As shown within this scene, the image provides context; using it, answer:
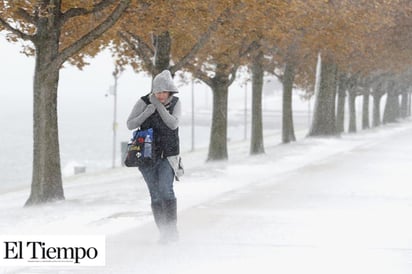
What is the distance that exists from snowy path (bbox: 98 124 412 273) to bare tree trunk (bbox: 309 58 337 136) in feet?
68.6

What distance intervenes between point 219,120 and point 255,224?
59.4 feet

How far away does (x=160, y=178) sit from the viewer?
27.9 feet

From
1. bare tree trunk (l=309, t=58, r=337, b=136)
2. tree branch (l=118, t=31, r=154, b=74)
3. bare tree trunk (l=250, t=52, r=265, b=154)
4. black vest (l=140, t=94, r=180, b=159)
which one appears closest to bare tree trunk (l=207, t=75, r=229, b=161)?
bare tree trunk (l=250, t=52, r=265, b=154)

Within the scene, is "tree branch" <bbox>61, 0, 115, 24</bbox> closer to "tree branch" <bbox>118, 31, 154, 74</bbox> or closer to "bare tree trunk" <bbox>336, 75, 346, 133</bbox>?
"tree branch" <bbox>118, 31, 154, 74</bbox>

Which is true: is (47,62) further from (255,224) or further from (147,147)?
(147,147)

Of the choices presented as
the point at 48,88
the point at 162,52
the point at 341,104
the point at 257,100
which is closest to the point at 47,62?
the point at 48,88

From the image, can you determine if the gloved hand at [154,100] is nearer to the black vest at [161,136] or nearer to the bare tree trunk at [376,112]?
the black vest at [161,136]

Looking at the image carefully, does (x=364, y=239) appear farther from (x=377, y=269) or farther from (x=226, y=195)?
(x=226, y=195)

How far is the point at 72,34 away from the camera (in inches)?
779

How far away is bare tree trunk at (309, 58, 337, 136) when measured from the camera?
37062 millimetres

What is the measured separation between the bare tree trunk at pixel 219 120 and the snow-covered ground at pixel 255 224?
947cm

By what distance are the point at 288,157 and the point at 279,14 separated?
5.15m

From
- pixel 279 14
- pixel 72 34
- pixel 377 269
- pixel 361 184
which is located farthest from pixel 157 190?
pixel 279 14

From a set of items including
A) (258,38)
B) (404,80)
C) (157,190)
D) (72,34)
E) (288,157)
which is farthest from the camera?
(404,80)
